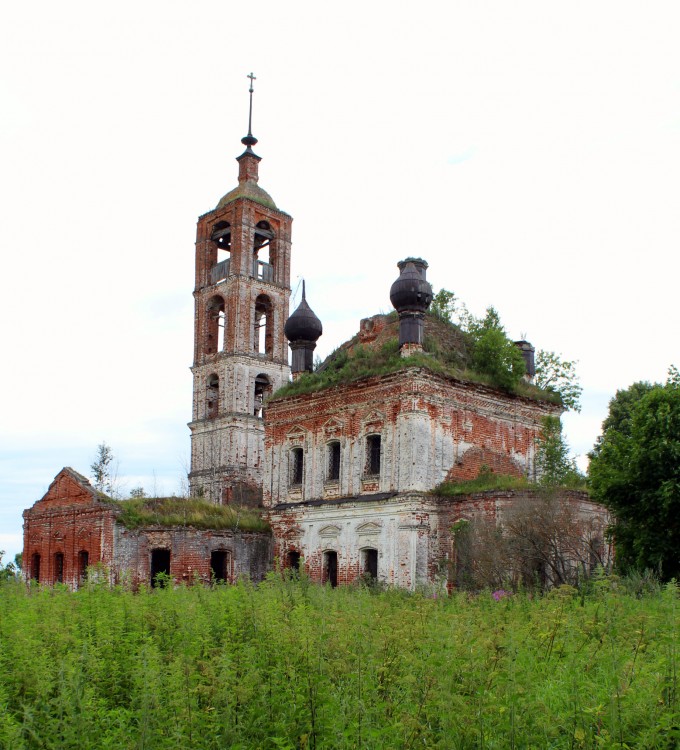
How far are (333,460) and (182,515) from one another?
510 cm

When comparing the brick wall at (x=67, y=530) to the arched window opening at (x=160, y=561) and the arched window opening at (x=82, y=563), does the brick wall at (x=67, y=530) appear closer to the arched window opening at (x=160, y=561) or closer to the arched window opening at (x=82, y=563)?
the arched window opening at (x=82, y=563)

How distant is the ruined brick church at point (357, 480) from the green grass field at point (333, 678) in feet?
34.9

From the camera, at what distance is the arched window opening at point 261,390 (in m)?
43.5

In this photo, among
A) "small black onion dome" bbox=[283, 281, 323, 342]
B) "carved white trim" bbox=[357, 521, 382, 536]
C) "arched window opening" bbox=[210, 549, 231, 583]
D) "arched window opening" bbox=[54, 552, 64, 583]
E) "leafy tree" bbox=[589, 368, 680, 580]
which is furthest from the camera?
"small black onion dome" bbox=[283, 281, 323, 342]

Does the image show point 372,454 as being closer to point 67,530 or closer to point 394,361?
point 394,361

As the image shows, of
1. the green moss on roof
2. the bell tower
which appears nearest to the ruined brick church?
the bell tower

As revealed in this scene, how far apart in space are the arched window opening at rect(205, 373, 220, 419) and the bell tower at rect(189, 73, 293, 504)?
56mm

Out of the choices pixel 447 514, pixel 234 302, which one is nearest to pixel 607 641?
pixel 447 514

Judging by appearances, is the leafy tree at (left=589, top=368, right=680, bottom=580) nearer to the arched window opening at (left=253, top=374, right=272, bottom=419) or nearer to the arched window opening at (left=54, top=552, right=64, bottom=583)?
the arched window opening at (left=54, top=552, right=64, bottom=583)

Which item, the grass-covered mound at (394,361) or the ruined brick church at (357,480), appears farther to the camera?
the grass-covered mound at (394,361)

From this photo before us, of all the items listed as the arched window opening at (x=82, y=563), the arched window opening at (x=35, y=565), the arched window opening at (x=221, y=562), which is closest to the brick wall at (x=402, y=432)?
the arched window opening at (x=221, y=562)

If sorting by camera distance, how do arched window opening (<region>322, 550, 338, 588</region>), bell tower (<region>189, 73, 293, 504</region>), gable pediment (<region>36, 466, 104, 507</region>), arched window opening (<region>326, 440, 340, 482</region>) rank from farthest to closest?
1. bell tower (<region>189, 73, 293, 504</region>)
2. gable pediment (<region>36, 466, 104, 507</region>)
3. arched window opening (<region>326, 440, 340, 482</region>)
4. arched window opening (<region>322, 550, 338, 588</region>)

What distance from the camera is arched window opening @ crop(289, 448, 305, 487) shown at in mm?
25042

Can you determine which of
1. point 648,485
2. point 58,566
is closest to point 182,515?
point 58,566
